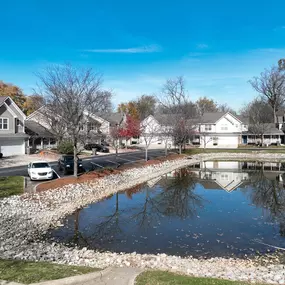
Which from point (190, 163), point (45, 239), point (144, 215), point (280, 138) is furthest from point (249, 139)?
point (45, 239)

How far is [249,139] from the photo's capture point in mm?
81375

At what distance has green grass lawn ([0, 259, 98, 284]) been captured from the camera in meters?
8.72

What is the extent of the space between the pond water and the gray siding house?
2403 cm

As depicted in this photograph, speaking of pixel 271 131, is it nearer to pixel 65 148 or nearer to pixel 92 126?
pixel 65 148

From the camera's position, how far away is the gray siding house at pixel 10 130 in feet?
143

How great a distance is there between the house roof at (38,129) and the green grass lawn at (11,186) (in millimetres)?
26185

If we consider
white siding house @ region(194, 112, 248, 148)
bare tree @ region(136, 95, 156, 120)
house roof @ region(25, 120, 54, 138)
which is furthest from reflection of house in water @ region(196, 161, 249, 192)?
bare tree @ region(136, 95, 156, 120)

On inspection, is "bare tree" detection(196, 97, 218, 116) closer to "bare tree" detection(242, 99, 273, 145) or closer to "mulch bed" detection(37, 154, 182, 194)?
"bare tree" detection(242, 99, 273, 145)

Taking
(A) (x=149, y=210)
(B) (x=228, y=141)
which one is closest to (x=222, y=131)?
(B) (x=228, y=141)

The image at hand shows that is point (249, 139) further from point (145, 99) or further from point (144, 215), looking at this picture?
point (144, 215)

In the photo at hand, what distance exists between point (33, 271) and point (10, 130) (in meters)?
39.6

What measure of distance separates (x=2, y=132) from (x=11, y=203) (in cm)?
2772

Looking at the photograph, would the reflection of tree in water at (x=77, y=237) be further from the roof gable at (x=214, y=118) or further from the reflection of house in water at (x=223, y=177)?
the roof gable at (x=214, y=118)

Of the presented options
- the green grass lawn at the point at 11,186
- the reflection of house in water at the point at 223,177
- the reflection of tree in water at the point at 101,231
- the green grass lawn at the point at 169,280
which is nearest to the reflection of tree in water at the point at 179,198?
the reflection of house in water at the point at 223,177
